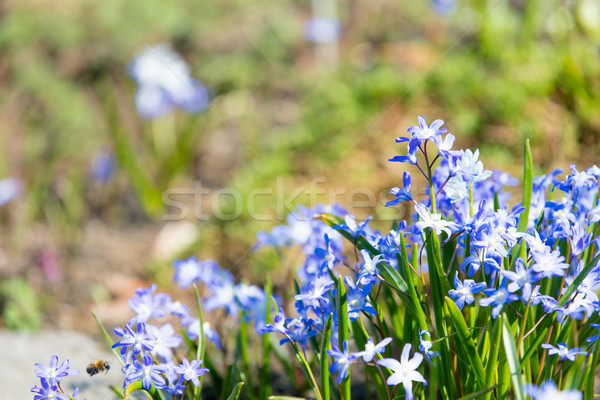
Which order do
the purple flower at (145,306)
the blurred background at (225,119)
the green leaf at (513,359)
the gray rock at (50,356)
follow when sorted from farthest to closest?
the blurred background at (225,119) → the gray rock at (50,356) → the purple flower at (145,306) → the green leaf at (513,359)

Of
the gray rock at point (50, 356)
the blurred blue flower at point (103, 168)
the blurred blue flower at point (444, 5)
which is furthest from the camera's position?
the blurred blue flower at point (444, 5)

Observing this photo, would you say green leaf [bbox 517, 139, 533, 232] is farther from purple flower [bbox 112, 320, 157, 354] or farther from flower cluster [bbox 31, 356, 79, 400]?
flower cluster [bbox 31, 356, 79, 400]

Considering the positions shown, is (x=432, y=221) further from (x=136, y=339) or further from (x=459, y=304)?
(x=136, y=339)

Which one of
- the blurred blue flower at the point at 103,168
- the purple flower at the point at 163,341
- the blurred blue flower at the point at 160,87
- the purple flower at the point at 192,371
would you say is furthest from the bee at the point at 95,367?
the blurred blue flower at the point at 160,87

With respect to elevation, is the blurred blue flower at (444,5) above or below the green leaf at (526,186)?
above

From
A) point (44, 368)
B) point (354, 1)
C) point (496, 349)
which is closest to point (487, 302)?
point (496, 349)

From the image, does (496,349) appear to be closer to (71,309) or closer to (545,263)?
(545,263)

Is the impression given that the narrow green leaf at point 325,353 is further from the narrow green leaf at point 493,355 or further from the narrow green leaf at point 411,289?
the narrow green leaf at point 493,355

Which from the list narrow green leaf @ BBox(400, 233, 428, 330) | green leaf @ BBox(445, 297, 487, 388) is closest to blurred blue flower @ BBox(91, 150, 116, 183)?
narrow green leaf @ BBox(400, 233, 428, 330)

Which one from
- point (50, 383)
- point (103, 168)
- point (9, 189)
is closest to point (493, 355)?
point (50, 383)
